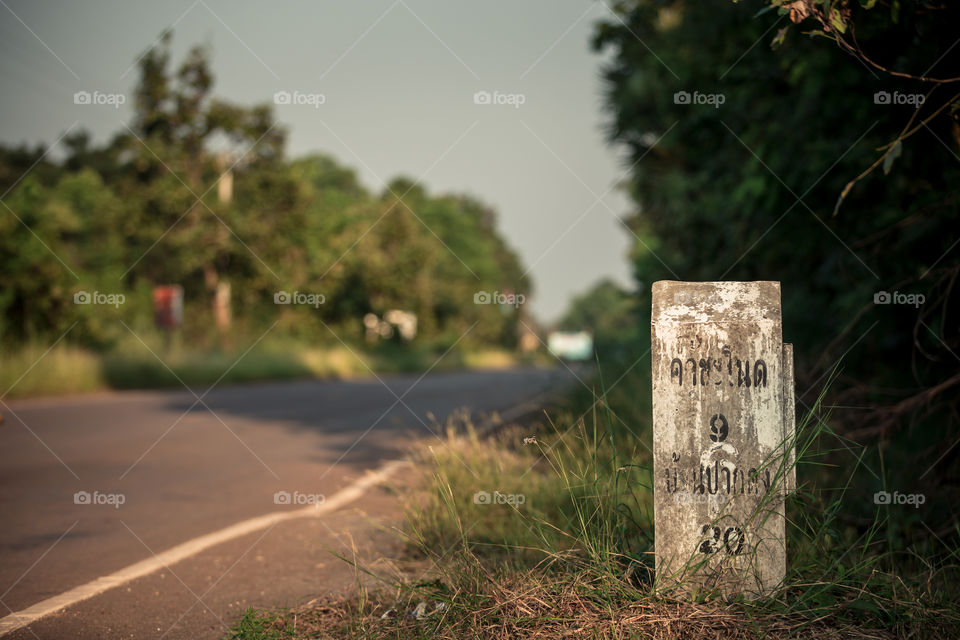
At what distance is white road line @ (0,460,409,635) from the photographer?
12.0 feet

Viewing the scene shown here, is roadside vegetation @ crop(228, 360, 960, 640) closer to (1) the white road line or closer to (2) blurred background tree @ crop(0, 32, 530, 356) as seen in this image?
(1) the white road line

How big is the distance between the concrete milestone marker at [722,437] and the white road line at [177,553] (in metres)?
2.74

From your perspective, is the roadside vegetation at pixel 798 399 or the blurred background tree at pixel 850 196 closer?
the roadside vegetation at pixel 798 399

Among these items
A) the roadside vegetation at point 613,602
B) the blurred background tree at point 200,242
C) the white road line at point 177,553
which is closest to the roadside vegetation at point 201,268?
the blurred background tree at point 200,242

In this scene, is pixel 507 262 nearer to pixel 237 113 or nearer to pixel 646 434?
pixel 237 113

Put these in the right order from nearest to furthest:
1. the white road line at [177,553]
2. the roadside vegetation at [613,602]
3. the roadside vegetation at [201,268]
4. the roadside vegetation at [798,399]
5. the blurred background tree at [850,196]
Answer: the roadside vegetation at [613,602] → the roadside vegetation at [798,399] → the white road line at [177,553] → the blurred background tree at [850,196] → the roadside vegetation at [201,268]

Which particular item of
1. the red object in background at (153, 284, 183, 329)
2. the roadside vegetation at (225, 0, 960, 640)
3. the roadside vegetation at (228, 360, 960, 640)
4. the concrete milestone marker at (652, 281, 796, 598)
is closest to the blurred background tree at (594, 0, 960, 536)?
the roadside vegetation at (225, 0, 960, 640)

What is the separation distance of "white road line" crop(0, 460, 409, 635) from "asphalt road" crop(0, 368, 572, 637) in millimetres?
112

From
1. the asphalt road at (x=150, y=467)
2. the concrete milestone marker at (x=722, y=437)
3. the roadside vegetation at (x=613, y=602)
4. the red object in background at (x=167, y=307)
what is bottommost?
the asphalt road at (x=150, y=467)

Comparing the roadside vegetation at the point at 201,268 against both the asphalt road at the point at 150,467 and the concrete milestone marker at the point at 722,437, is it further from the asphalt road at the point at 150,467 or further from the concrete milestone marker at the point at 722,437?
the concrete milestone marker at the point at 722,437

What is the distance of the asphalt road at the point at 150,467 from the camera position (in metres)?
4.86

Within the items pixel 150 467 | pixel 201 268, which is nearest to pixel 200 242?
pixel 201 268

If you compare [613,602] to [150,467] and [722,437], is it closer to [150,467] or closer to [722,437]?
[722,437]

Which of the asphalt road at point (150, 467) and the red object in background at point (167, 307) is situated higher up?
the red object in background at point (167, 307)
